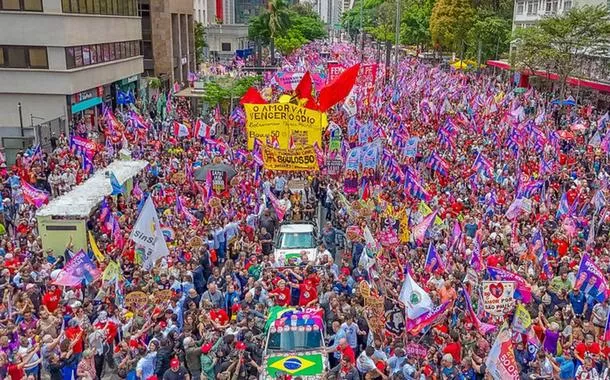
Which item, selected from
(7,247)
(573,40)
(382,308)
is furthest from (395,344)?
(573,40)

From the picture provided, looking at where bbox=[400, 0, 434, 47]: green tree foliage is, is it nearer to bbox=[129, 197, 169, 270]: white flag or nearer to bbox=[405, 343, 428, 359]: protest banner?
bbox=[129, 197, 169, 270]: white flag

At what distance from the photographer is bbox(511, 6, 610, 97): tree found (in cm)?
4231

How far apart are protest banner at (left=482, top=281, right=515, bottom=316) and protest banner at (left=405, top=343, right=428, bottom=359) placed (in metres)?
1.71

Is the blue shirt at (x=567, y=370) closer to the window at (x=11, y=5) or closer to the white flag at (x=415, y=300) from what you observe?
the white flag at (x=415, y=300)

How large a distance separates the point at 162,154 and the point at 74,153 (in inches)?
126

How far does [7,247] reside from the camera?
16.0 metres

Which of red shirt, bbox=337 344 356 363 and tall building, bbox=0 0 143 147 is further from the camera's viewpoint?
tall building, bbox=0 0 143 147

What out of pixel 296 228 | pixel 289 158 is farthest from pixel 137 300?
pixel 289 158

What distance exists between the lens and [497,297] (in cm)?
1225

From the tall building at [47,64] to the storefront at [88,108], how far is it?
0.18 feet

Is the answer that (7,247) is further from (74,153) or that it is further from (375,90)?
(375,90)

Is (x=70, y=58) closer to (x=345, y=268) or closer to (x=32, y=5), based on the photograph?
(x=32, y=5)


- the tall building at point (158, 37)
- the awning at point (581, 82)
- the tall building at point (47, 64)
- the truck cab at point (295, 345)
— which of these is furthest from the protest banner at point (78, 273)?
the tall building at point (158, 37)

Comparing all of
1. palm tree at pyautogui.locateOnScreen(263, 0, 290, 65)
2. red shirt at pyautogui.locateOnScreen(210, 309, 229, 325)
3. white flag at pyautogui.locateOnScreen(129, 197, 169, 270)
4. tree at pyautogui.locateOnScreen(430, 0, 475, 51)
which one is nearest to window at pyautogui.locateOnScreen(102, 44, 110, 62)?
white flag at pyautogui.locateOnScreen(129, 197, 169, 270)
